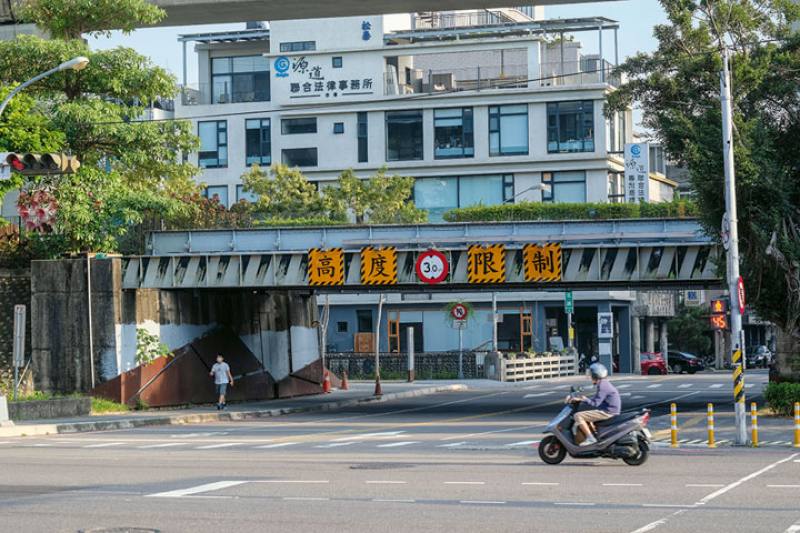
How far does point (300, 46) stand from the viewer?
3460 inches

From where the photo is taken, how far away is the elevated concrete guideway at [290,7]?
3934 centimetres

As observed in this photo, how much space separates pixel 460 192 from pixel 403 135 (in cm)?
520

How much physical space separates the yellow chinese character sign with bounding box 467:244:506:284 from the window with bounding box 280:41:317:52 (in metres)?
46.0

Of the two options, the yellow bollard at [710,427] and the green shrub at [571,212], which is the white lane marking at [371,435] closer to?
the yellow bollard at [710,427]

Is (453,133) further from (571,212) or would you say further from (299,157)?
(571,212)

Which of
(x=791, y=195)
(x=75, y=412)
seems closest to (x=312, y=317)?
(x=75, y=412)

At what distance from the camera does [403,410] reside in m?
46.0

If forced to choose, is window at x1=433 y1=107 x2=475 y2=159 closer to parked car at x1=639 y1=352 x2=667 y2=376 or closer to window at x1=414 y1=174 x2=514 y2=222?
window at x1=414 y1=174 x2=514 y2=222

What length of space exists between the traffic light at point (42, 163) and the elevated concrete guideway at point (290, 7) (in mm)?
11469

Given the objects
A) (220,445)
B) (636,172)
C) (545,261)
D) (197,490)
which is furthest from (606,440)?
(636,172)

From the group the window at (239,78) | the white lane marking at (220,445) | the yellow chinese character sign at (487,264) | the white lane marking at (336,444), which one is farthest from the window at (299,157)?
the white lane marking at (336,444)

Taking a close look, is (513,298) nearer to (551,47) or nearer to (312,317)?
(551,47)

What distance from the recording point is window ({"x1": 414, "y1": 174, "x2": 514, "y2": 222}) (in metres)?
84.8

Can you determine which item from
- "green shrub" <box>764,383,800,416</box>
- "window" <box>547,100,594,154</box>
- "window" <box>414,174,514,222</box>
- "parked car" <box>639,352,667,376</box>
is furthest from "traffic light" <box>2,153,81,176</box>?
"parked car" <box>639,352,667,376</box>
